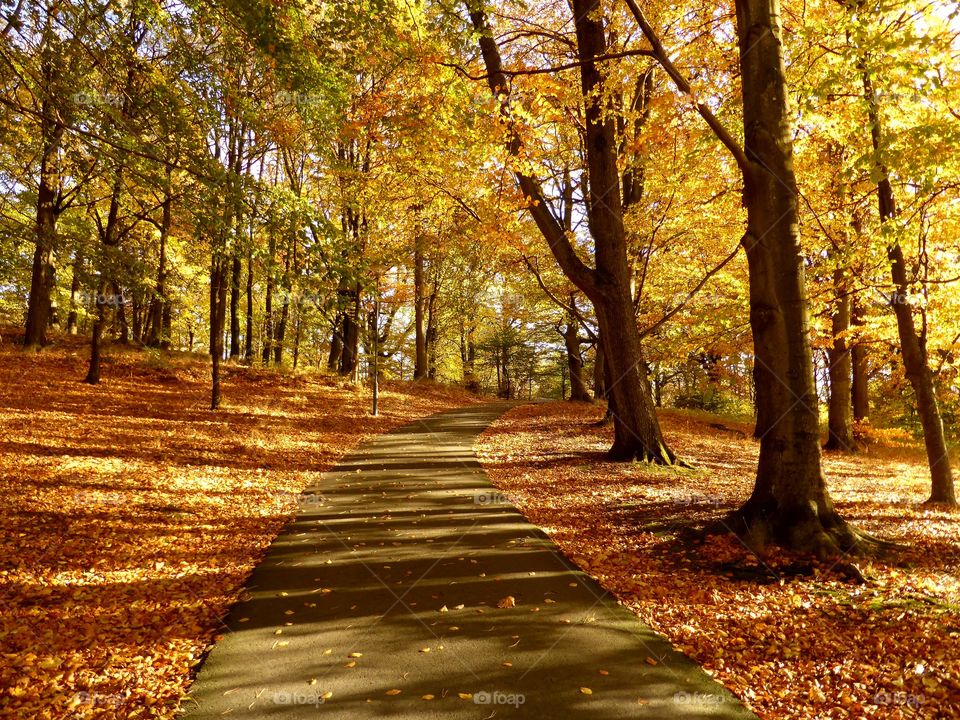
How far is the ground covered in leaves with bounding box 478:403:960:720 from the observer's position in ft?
12.3

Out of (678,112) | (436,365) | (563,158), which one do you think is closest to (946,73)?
(678,112)

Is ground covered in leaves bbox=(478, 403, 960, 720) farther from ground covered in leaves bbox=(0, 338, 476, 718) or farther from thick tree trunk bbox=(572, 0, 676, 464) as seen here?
ground covered in leaves bbox=(0, 338, 476, 718)

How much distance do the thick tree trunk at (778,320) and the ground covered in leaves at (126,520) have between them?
247 inches

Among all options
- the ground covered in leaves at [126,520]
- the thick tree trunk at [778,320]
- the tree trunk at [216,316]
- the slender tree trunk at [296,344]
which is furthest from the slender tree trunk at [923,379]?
the slender tree trunk at [296,344]

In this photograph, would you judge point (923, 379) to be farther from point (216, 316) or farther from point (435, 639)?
point (216, 316)

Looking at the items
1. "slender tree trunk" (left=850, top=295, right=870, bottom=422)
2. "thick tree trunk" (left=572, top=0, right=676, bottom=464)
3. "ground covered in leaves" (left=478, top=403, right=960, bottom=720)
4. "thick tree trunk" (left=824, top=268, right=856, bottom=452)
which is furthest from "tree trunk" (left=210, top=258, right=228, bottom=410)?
"slender tree trunk" (left=850, top=295, right=870, bottom=422)

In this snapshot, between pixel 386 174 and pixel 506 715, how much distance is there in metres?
12.5

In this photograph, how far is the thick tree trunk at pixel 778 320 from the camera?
6.15m

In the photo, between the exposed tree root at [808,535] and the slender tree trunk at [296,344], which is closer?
the exposed tree root at [808,535]

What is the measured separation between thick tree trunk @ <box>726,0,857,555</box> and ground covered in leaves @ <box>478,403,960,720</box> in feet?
1.99

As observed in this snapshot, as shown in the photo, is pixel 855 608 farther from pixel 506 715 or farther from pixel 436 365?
pixel 436 365

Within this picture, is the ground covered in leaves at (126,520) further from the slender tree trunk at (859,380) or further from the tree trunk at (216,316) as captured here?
the slender tree trunk at (859,380)

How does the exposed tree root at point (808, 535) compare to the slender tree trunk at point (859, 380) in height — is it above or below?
below

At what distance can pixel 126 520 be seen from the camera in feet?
23.2
